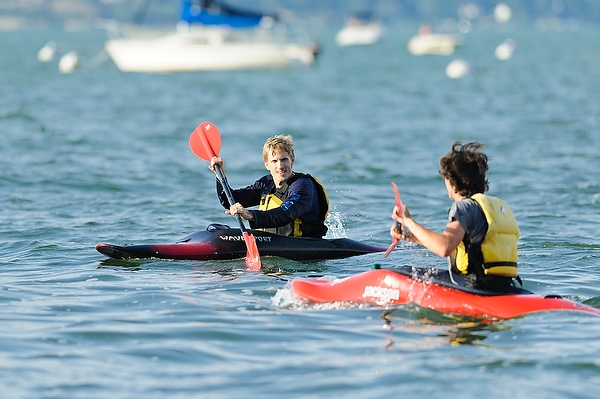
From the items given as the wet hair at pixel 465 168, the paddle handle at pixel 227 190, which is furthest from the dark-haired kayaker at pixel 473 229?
the paddle handle at pixel 227 190

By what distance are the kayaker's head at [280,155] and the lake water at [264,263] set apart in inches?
28.8

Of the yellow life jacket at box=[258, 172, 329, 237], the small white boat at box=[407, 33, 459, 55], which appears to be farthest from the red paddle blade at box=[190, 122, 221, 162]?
the small white boat at box=[407, 33, 459, 55]

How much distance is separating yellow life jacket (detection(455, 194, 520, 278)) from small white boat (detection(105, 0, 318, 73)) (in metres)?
31.9

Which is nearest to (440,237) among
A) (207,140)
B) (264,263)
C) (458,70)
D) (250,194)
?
(264,263)

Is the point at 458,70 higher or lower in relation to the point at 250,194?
higher

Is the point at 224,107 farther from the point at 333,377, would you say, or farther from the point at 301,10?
the point at 301,10

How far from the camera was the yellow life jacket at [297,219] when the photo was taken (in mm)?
8594

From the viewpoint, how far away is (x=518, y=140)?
61.5 feet

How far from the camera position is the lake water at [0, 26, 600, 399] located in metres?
5.46

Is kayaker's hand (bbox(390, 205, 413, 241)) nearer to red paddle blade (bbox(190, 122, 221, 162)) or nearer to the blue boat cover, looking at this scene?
red paddle blade (bbox(190, 122, 221, 162))

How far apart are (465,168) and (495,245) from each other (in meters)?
0.53

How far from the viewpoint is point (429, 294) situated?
647cm

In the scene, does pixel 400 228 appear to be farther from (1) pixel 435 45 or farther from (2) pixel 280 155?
(1) pixel 435 45

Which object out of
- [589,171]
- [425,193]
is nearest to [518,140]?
[589,171]
